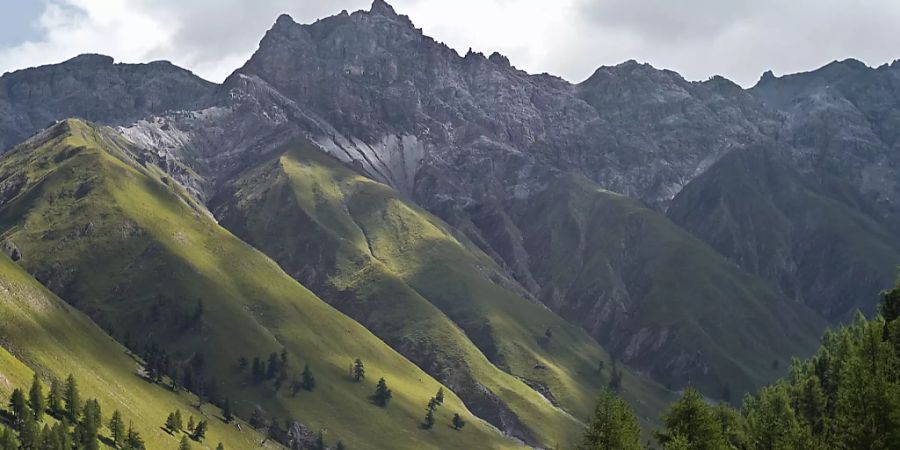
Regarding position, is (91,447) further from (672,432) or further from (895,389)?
(895,389)

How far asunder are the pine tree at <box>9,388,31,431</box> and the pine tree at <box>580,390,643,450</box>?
509 feet

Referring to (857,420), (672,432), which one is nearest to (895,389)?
(857,420)

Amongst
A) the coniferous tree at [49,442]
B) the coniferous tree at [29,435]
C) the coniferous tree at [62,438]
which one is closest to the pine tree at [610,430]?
the coniferous tree at [49,442]

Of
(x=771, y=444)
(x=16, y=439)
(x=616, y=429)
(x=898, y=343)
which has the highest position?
(x=898, y=343)

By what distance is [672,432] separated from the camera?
218 feet

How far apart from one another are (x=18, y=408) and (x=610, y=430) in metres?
162

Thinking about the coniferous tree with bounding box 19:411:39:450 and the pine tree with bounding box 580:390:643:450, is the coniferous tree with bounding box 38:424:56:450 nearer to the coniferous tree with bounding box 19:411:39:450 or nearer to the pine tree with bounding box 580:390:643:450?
the coniferous tree with bounding box 19:411:39:450

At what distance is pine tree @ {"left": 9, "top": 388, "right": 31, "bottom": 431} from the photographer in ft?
611

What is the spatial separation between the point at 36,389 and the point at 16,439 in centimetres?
2302

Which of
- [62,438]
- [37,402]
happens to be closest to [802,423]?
[62,438]

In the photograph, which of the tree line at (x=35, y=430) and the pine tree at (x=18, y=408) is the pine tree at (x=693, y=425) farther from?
the pine tree at (x=18, y=408)

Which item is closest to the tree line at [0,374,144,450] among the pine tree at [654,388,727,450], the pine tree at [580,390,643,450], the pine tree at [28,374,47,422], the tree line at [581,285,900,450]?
the pine tree at [28,374,47,422]

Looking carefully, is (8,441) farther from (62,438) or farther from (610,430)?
(610,430)

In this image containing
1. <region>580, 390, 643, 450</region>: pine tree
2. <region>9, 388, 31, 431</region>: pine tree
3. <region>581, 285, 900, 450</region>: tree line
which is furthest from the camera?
<region>9, 388, 31, 431</region>: pine tree
